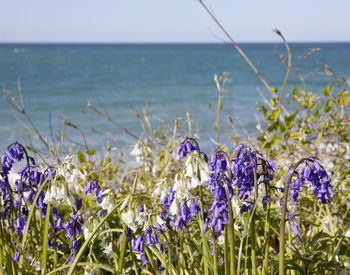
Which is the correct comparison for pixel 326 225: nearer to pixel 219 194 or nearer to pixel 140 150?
pixel 219 194

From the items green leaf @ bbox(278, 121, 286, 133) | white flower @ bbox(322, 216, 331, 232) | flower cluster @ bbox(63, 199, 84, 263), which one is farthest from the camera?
green leaf @ bbox(278, 121, 286, 133)

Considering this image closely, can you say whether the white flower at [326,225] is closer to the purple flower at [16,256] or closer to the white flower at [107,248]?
the white flower at [107,248]

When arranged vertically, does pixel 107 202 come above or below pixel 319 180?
below

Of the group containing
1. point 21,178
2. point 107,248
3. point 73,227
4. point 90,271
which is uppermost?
point 21,178

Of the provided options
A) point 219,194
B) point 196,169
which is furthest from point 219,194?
point 196,169

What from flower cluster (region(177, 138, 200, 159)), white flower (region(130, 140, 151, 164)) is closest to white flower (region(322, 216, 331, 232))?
flower cluster (region(177, 138, 200, 159))

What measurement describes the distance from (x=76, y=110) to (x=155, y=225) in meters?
18.9

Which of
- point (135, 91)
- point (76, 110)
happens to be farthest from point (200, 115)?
point (135, 91)

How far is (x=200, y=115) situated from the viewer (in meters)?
17.3

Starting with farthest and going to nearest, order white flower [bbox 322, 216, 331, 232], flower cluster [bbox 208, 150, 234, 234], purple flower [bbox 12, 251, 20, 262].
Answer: white flower [bbox 322, 216, 331, 232], purple flower [bbox 12, 251, 20, 262], flower cluster [bbox 208, 150, 234, 234]

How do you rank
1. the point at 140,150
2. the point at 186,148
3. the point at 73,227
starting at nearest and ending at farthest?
1. the point at 186,148
2. the point at 73,227
3. the point at 140,150

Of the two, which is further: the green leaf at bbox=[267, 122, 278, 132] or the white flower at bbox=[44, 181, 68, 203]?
the green leaf at bbox=[267, 122, 278, 132]

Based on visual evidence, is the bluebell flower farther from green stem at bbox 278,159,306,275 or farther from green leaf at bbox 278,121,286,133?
green leaf at bbox 278,121,286,133

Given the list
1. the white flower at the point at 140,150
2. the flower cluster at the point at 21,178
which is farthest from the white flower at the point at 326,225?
the flower cluster at the point at 21,178
